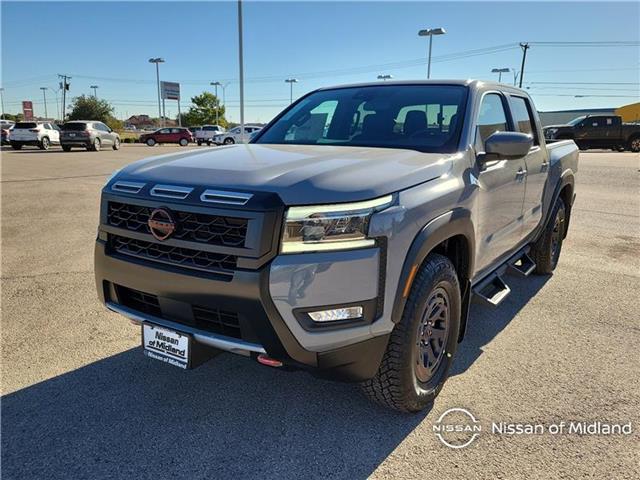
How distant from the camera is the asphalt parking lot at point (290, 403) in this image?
2398 millimetres

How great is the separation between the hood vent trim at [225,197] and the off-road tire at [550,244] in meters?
3.82

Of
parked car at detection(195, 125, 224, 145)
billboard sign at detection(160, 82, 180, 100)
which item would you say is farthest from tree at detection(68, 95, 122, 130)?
parked car at detection(195, 125, 224, 145)

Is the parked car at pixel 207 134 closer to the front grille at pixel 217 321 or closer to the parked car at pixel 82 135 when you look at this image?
the parked car at pixel 82 135

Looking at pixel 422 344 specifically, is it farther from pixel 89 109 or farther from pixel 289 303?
pixel 89 109

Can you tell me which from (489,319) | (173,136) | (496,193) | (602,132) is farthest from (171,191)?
(173,136)

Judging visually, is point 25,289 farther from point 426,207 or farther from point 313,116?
point 426,207

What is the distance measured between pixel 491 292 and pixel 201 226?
2.35 m

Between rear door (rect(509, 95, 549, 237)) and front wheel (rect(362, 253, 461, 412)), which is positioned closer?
front wheel (rect(362, 253, 461, 412))

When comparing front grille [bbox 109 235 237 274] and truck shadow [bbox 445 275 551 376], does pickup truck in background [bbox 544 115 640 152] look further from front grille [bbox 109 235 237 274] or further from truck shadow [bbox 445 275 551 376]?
front grille [bbox 109 235 237 274]

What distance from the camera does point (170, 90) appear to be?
217 ft

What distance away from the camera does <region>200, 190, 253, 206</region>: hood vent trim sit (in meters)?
2.24

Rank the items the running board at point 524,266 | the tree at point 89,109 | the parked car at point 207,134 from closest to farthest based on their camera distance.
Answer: the running board at point 524,266
the parked car at point 207,134
the tree at point 89,109

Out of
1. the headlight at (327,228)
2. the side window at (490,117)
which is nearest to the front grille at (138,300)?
the headlight at (327,228)

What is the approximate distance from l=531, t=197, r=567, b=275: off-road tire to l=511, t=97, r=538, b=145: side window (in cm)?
92
